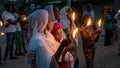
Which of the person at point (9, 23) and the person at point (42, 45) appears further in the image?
the person at point (9, 23)

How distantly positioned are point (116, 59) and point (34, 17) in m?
7.55

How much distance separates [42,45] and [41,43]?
3 cm

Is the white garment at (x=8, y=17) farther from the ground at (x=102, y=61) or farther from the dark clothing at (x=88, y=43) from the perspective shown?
the dark clothing at (x=88, y=43)

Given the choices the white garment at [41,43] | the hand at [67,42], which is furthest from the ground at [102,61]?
the hand at [67,42]

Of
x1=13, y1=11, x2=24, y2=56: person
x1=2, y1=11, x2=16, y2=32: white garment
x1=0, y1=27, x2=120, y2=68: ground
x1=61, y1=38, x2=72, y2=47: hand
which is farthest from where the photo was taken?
x1=13, y1=11, x2=24, y2=56: person

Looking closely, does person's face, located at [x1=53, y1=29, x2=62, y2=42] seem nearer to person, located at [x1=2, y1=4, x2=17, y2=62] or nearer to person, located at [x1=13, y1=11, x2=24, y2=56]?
person, located at [x1=2, y1=4, x2=17, y2=62]

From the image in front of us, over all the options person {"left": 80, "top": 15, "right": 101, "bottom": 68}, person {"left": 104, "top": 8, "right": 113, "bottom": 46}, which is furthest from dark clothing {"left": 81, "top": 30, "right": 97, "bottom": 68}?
person {"left": 104, "top": 8, "right": 113, "bottom": 46}

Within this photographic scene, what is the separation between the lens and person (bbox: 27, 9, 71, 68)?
12.7 ft

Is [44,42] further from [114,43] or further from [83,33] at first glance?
[114,43]

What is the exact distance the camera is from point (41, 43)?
3924 millimetres

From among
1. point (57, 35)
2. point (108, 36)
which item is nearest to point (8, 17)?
point (108, 36)

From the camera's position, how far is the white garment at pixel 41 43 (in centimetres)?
388

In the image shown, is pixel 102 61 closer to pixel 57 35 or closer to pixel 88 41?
pixel 88 41

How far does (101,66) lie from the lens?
33.1ft
